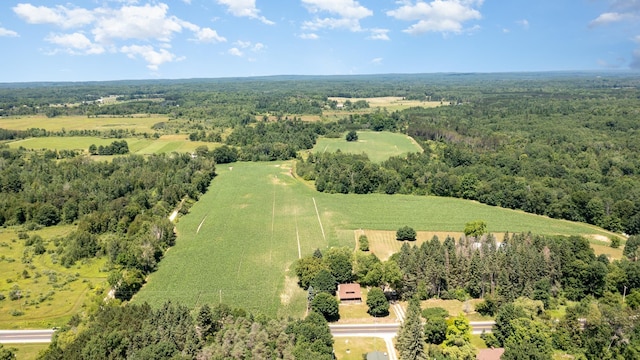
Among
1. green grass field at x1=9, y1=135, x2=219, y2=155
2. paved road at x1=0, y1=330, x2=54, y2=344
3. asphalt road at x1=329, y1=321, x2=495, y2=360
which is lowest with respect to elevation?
asphalt road at x1=329, y1=321, x2=495, y2=360

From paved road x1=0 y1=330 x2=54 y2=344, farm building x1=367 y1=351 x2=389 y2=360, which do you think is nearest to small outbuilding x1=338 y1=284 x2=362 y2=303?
farm building x1=367 y1=351 x2=389 y2=360

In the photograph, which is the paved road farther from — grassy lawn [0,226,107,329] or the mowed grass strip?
the mowed grass strip

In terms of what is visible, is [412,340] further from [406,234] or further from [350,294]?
[406,234]

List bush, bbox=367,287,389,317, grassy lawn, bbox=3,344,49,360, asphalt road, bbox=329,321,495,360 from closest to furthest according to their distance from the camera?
1. grassy lawn, bbox=3,344,49,360
2. asphalt road, bbox=329,321,495,360
3. bush, bbox=367,287,389,317

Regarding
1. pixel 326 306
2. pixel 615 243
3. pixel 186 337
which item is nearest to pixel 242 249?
pixel 326 306

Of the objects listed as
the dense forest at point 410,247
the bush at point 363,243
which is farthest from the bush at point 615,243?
the bush at point 363,243

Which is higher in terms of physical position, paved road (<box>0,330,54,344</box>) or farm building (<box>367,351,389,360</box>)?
farm building (<box>367,351,389,360</box>)

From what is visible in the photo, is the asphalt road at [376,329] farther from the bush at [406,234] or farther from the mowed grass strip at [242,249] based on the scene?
the bush at [406,234]

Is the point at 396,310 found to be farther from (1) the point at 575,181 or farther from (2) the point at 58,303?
(1) the point at 575,181
